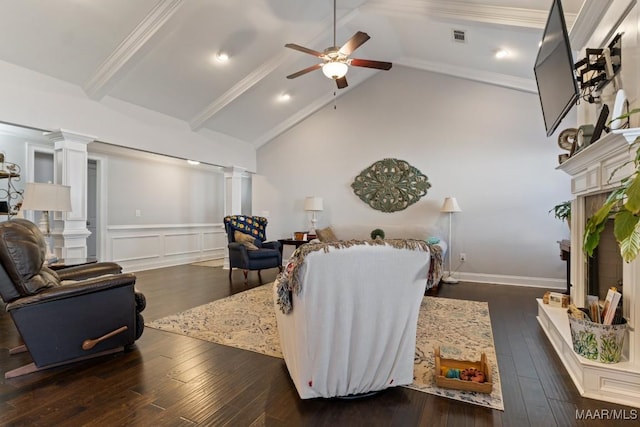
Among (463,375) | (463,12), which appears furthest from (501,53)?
(463,375)

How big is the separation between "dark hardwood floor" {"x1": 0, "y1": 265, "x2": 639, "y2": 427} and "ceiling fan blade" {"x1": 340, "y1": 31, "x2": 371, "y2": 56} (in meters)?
2.87

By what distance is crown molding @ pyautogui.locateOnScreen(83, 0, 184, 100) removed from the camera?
10.9 ft

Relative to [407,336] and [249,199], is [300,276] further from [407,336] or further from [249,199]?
[249,199]

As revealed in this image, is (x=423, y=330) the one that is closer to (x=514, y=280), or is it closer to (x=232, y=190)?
(x=514, y=280)

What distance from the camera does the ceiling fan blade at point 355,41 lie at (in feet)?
9.53

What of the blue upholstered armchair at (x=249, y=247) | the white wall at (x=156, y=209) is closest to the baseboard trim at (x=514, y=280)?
the blue upholstered armchair at (x=249, y=247)

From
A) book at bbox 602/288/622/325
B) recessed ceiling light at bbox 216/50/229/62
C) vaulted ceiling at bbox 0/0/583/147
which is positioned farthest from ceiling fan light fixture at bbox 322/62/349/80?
book at bbox 602/288/622/325

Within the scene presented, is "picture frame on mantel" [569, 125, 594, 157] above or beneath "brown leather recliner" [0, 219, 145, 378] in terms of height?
above

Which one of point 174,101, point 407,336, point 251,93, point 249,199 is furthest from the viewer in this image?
point 249,199

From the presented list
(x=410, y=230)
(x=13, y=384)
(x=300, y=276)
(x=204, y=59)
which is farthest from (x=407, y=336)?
(x=204, y=59)

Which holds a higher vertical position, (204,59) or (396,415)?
(204,59)

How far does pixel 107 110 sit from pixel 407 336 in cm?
452

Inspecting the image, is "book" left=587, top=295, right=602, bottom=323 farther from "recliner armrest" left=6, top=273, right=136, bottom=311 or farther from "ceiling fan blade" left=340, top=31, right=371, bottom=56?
"recliner armrest" left=6, top=273, right=136, bottom=311

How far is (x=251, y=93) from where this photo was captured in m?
5.16
